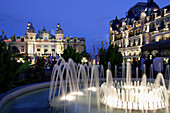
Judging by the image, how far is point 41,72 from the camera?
9.83 m

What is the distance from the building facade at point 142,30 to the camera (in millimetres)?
31514

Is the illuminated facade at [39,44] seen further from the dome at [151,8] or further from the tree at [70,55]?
the tree at [70,55]

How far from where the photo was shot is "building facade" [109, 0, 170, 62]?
31514 mm

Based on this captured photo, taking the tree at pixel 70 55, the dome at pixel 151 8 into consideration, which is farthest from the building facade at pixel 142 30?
the tree at pixel 70 55

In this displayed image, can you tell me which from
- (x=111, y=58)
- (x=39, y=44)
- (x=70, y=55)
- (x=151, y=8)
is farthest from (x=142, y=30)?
(x=39, y=44)

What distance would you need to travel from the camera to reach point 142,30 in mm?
38719

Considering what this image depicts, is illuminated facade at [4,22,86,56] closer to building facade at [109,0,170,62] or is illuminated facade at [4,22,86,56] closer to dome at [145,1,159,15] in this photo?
building facade at [109,0,170,62]

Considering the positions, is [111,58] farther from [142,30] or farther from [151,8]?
[151,8]

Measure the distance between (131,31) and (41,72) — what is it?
38.5 m

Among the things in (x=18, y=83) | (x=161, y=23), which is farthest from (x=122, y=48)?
(x=18, y=83)

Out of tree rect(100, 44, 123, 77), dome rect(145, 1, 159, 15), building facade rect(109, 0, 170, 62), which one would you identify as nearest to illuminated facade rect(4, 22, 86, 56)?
building facade rect(109, 0, 170, 62)

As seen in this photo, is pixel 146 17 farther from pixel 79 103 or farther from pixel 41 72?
pixel 79 103

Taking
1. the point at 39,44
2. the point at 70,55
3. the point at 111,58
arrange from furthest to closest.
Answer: the point at 39,44
the point at 111,58
the point at 70,55

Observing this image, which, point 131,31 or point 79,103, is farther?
point 131,31
